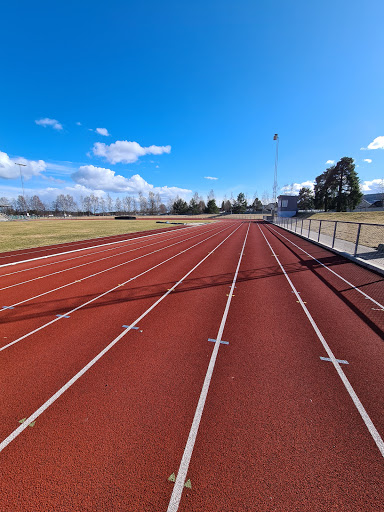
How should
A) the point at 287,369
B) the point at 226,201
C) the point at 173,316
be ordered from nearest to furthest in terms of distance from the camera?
the point at 287,369 < the point at 173,316 < the point at 226,201

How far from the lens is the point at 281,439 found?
244 centimetres

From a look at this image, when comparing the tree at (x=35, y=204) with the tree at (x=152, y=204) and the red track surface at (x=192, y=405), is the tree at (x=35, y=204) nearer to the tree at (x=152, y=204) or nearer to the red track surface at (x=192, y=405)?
the tree at (x=152, y=204)

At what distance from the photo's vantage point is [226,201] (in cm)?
12406

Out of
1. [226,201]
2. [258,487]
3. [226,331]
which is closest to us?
[258,487]

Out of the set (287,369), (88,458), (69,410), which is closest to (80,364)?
(69,410)

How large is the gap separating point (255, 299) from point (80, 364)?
4.40 meters

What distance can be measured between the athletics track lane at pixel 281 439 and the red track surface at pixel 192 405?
0.01 m

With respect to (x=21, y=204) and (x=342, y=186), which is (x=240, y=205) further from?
(x=21, y=204)

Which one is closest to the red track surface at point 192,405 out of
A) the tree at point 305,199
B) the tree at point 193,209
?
the tree at point 305,199

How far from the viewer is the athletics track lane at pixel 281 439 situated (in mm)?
1940

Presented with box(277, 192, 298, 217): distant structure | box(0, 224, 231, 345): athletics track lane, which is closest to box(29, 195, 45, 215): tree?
box(277, 192, 298, 217): distant structure

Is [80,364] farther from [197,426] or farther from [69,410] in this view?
[197,426]

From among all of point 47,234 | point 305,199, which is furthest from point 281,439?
point 305,199

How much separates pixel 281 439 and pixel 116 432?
6.04ft
